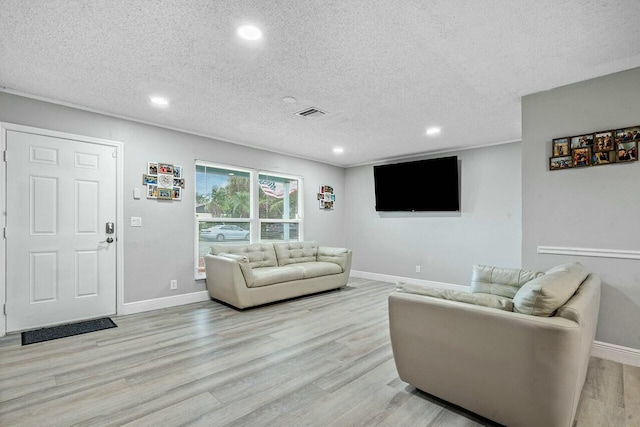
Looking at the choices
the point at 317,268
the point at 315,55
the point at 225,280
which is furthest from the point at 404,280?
the point at 315,55

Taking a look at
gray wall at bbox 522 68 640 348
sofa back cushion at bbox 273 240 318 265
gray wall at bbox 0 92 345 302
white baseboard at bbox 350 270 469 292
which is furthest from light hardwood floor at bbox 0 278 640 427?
white baseboard at bbox 350 270 469 292

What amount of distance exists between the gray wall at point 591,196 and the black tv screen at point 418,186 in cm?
218

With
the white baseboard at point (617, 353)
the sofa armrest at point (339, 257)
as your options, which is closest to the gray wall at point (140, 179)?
the sofa armrest at point (339, 257)

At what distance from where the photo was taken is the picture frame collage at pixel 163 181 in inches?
161

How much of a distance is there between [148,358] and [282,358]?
3.75 ft

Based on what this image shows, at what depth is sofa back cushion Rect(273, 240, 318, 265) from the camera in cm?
520

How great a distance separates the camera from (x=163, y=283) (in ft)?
13.7

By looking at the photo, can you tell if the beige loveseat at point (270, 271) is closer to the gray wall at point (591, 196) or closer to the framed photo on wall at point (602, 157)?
the gray wall at point (591, 196)

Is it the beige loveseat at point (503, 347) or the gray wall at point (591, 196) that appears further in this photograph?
the gray wall at point (591, 196)

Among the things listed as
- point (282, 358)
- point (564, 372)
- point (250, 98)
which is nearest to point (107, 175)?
point (250, 98)

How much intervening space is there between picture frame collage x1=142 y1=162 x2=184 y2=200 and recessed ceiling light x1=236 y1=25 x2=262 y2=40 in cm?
265

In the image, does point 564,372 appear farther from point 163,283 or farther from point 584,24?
point 163,283

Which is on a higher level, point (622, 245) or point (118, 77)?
point (118, 77)

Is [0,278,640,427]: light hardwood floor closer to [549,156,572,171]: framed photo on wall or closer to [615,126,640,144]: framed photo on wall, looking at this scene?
[549,156,572,171]: framed photo on wall
